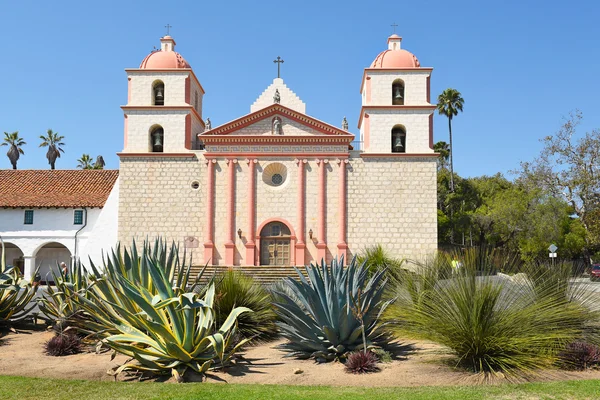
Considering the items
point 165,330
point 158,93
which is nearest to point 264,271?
point 158,93

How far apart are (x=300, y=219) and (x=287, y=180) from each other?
6.27 ft

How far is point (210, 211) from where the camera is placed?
81.2ft

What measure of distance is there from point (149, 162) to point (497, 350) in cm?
2073

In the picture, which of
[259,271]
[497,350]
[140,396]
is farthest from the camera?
[259,271]

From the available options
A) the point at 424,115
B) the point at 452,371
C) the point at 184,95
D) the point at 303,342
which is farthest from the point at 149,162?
the point at 452,371

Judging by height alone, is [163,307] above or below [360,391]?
above

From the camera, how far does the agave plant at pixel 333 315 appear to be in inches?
321

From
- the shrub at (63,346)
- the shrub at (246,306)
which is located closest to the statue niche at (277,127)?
the shrub at (246,306)

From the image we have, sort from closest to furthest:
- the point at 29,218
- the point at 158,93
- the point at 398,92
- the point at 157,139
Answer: the point at 398,92 < the point at 157,139 < the point at 158,93 < the point at 29,218

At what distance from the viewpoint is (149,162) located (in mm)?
25219

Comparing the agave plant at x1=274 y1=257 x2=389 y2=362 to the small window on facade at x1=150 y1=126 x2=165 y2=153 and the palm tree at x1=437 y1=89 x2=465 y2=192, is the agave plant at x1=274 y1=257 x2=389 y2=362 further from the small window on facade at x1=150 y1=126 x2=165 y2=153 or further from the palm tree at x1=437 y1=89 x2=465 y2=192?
the palm tree at x1=437 y1=89 x2=465 y2=192

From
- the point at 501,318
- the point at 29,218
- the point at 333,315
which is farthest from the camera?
the point at 29,218

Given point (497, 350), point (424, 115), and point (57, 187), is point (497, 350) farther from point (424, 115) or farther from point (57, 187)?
point (57, 187)

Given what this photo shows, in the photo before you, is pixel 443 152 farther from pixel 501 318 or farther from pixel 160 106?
pixel 501 318
